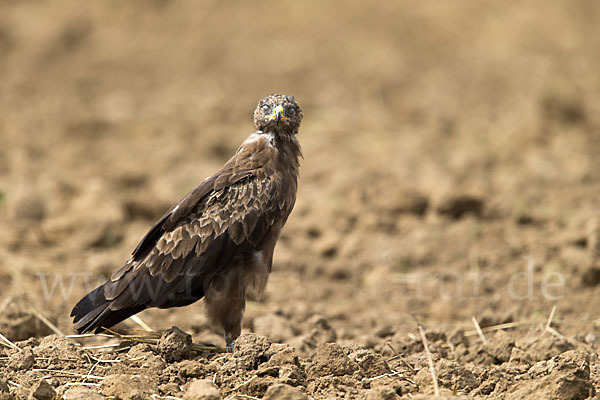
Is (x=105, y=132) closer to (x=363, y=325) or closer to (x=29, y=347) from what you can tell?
(x=363, y=325)

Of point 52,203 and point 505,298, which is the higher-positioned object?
point 52,203

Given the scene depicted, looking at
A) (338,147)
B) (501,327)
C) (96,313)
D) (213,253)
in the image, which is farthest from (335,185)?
(96,313)

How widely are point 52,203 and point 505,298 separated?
5.94 metres

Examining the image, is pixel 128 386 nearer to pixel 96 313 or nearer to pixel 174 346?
pixel 174 346

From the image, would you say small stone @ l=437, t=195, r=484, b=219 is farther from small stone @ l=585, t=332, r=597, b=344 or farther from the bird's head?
the bird's head

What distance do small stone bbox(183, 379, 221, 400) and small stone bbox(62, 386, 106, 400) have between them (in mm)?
493

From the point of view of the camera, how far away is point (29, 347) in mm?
5434

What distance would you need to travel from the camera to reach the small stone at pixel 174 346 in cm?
536

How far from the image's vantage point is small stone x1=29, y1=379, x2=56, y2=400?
4.61m

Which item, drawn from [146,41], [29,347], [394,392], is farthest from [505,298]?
→ [146,41]

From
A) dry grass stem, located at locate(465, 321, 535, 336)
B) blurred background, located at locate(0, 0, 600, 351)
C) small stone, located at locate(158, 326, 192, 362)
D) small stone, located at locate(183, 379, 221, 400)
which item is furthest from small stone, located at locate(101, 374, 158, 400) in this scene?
dry grass stem, located at locate(465, 321, 535, 336)

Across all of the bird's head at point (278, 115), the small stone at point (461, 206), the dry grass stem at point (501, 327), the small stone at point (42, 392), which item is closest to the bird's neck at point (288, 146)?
the bird's head at point (278, 115)

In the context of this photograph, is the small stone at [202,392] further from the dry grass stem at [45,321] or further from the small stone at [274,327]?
the dry grass stem at [45,321]

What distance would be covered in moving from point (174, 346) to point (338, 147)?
304 inches
